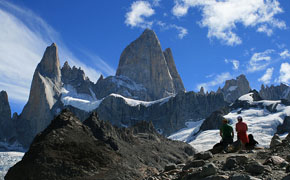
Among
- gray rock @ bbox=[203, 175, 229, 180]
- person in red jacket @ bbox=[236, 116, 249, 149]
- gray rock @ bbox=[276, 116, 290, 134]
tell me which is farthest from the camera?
gray rock @ bbox=[276, 116, 290, 134]

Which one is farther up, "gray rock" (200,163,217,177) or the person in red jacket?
the person in red jacket

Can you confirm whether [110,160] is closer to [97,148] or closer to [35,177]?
[97,148]

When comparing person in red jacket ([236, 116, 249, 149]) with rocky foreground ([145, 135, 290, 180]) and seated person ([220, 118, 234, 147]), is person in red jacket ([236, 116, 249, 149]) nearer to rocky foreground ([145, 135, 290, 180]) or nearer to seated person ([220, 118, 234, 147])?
seated person ([220, 118, 234, 147])

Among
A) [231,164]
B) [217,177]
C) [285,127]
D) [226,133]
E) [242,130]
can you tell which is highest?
[285,127]

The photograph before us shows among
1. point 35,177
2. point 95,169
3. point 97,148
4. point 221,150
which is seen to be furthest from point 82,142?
point 221,150

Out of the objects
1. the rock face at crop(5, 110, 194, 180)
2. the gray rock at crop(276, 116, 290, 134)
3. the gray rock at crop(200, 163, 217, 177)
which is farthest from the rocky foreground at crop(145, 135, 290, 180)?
the gray rock at crop(276, 116, 290, 134)

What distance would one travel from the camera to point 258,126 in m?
188

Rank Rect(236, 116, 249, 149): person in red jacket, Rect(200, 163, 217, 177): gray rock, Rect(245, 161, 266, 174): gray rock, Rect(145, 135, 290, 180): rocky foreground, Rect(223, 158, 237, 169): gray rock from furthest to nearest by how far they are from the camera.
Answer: Rect(236, 116, 249, 149): person in red jacket → Rect(223, 158, 237, 169): gray rock → Rect(200, 163, 217, 177): gray rock → Rect(245, 161, 266, 174): gray rock → Rect(145, 135, 290, 180): rocky foreground

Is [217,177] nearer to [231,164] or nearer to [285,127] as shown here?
[231,164]

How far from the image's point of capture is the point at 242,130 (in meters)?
19.0

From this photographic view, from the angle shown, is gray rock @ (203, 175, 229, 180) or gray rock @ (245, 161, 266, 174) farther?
gray rock @ (245, 161, 266, 174)

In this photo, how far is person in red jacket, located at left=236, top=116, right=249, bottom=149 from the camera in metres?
18.9

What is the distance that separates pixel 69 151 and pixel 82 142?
164 inches

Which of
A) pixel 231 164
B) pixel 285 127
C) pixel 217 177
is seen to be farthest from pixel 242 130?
pixel 285 127
